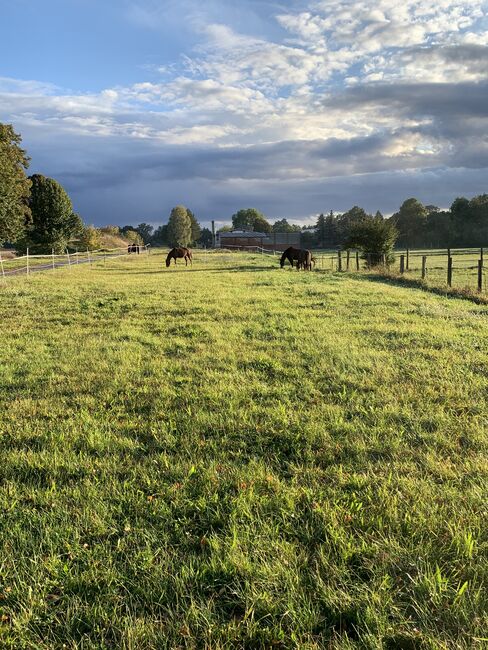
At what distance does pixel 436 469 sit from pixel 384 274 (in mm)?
21400

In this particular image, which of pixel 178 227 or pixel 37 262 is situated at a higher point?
pixel 178 227

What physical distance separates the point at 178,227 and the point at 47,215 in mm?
58270

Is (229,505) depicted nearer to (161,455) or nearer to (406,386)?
(161,455)

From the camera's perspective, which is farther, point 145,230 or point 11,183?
point 145,230

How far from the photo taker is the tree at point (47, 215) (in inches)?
1757

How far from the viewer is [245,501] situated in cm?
299

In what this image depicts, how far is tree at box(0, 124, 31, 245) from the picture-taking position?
33656 mm

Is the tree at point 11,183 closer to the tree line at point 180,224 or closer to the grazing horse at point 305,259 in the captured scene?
the tree line at point 180,224

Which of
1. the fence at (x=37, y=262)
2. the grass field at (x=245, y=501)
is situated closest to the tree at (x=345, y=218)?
the fence at (x=37, y=262)

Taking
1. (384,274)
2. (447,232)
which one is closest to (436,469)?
(384,274)

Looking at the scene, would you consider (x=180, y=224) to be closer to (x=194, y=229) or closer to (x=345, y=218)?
(x=194, y=229)

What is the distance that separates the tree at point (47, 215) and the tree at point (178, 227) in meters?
55.2

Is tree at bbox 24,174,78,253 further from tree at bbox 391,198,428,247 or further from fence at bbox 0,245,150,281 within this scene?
tree at bbox 391,198,428,247

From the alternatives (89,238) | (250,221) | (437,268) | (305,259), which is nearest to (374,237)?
(305,259)
